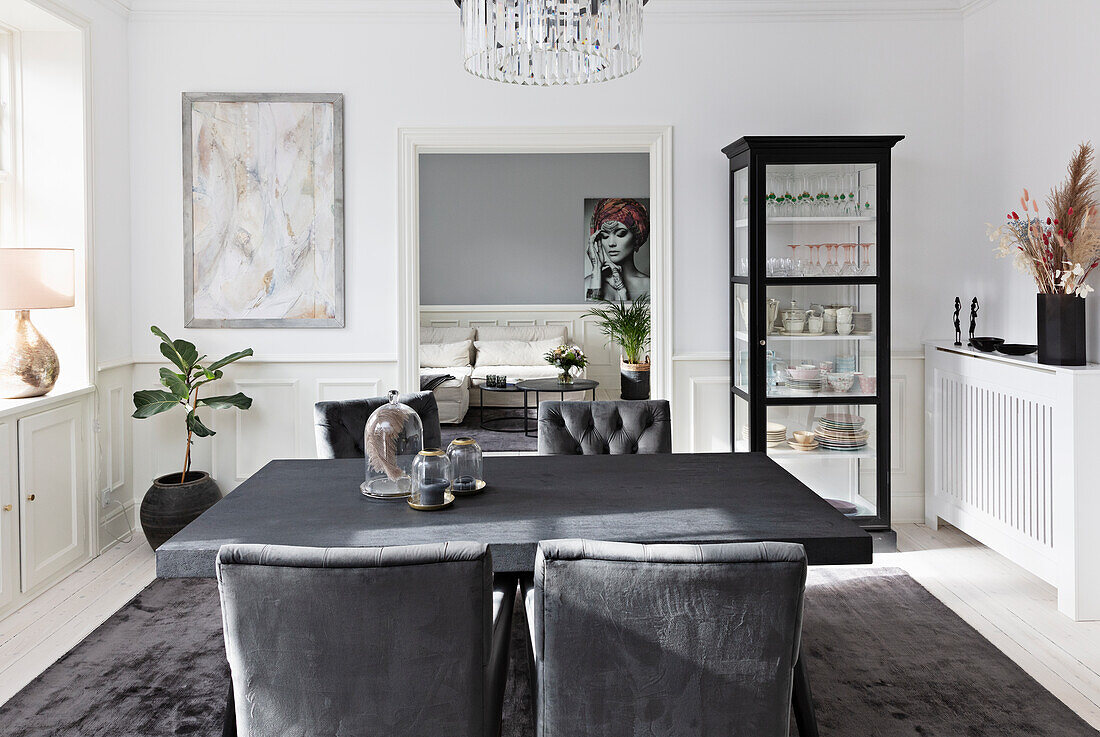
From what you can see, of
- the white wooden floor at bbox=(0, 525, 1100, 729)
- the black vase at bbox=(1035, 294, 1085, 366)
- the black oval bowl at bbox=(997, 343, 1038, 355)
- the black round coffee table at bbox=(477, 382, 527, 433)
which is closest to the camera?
the white wooden floor at bbox=(0, 525, 1100, 729)

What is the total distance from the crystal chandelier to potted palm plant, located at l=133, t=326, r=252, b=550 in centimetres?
A: 250

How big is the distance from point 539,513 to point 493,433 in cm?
492

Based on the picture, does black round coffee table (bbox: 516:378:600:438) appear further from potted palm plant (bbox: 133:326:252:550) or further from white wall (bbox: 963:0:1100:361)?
white wall (bbox: 963:0:1100:361)

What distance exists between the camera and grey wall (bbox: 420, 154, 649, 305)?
8.73m

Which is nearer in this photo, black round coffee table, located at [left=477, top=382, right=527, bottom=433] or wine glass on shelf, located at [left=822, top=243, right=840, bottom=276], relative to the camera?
wine glass on shelf, located at [left=822, top=243, right=840, bottom=276]

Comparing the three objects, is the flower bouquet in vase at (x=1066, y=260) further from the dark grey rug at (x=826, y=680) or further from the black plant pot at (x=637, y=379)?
the black plant pot at (x=637, y=379)

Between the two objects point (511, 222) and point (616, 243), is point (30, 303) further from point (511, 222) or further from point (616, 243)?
point (616, 243)

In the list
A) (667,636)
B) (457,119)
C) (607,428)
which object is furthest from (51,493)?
(667,636)

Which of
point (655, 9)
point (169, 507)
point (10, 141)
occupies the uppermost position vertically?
point (655, 9)

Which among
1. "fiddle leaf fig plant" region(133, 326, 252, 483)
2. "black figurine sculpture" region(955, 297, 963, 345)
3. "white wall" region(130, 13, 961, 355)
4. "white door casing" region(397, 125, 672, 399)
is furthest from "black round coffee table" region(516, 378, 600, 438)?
"black figurine sculpture" region(955, 297, 963, 345)

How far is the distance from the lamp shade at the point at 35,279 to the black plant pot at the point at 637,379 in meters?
4.85

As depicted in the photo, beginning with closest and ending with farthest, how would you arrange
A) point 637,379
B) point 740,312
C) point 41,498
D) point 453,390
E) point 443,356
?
point 41,498 → point 740,312 → point 453,390 → point 637,379 → point 443,356

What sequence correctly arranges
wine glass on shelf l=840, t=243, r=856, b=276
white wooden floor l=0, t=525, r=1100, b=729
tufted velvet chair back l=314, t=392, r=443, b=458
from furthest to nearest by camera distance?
wine glass on shelf l=840, t=243, r=856, b=276 < tufted velvet chair back l=314, t=392, r=443, b=458 < white wooden floor l=0, t=525, r=1100, b=729

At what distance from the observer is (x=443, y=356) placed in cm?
816
